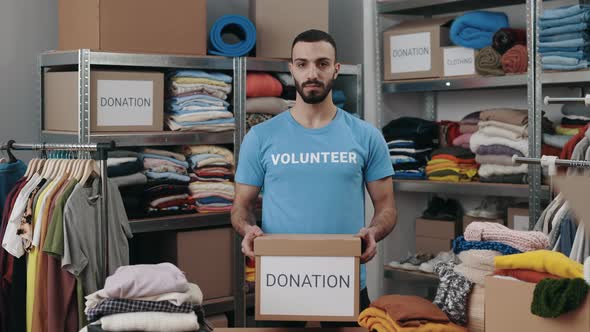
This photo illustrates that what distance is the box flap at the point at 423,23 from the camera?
4.27 metres

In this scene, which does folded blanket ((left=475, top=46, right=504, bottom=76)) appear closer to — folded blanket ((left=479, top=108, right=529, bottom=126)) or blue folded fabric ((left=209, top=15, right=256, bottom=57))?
folded blanket ((left=479, top=108, right=529, bottom=126))

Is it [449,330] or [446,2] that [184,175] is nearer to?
[446,2]

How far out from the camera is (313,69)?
276cm

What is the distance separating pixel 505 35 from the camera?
3.94 metres

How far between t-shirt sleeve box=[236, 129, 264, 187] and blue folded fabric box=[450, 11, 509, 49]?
1.71 meters

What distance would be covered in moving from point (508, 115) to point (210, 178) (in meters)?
1.50

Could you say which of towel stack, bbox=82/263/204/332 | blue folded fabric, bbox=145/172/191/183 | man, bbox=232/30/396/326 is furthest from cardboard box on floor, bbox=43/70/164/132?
towel stack, bbox=82/263/204/332

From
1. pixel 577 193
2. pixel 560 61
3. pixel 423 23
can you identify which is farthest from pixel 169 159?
pixel 577 193

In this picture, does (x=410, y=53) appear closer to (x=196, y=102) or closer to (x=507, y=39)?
(x=507, y=39)

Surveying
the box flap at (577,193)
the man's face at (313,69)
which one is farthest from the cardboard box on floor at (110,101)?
the box flap at (577,193)

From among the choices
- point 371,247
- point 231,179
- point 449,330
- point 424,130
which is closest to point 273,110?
point 231,179

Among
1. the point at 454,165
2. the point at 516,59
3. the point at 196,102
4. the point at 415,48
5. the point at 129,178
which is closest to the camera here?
the point at 129,178

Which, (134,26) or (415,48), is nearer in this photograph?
(134,26)

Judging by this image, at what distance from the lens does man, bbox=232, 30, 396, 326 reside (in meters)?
2.72
